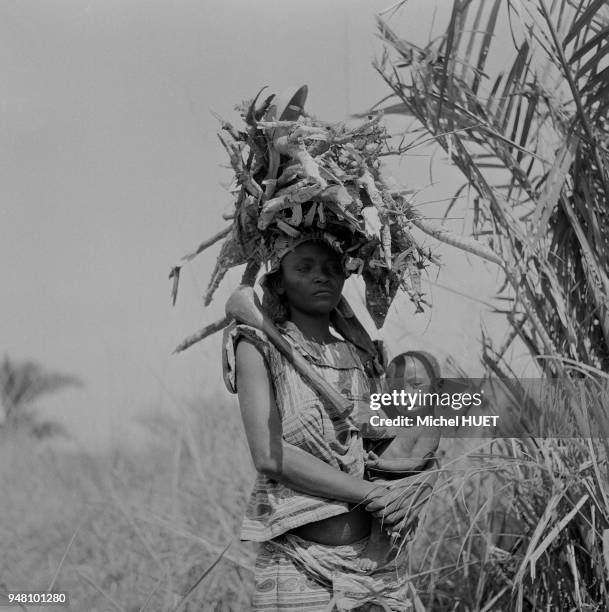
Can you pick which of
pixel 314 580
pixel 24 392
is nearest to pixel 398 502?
pixel 314 580

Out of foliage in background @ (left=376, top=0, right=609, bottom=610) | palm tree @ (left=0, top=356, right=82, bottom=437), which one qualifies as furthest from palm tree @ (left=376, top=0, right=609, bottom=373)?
palm tree @ (left=0, top=356, right=82, bottom=437)

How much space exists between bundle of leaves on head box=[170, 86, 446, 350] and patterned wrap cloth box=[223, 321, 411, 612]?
268 millimetres

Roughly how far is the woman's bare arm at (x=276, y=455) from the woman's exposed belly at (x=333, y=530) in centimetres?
7

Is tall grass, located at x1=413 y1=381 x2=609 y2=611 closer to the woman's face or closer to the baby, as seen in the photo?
the baby

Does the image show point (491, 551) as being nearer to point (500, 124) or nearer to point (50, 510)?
point (500, 124)

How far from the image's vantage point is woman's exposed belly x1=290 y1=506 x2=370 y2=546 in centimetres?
234

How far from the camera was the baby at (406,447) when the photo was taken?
238 cm

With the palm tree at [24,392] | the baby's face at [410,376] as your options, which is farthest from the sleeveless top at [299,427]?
the palm tree at [24,392]

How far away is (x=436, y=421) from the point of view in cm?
242

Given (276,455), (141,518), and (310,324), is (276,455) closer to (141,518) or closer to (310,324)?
(310,324)

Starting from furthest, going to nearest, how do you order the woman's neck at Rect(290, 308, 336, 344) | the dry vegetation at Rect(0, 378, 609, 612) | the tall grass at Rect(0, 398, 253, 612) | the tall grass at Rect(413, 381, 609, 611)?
the tall grass at Rect(0, 398, 253, 612) < the dry vegetation at Rect(0, 378, 609, 612) < the tall grass at Rect(413, 381, 609, 611) < the woman's neck at Rect(290, 308, 336, 344)

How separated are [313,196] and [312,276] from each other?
217 mm

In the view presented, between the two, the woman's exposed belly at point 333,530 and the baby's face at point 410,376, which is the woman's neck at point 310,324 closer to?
the baby's face at point 410,376

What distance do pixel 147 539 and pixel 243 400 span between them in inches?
94.4
